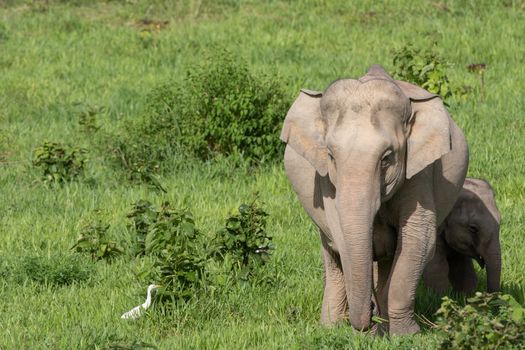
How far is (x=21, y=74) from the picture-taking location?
1659 cm

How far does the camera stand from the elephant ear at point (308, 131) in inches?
293

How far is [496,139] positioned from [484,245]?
3995 mm

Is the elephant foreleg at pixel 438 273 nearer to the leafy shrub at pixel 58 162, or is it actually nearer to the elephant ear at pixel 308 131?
the elephant ear at pixel 308 131

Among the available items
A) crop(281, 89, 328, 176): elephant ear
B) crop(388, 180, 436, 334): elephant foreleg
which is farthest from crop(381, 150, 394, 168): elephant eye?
crop(388, 180, 436, 334): elephant foreleg

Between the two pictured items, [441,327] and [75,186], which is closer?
[441,327]

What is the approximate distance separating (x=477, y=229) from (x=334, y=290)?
1.50 meters

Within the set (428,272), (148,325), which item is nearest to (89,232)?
(148,325)

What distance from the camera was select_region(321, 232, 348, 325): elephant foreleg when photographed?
26.4 feet

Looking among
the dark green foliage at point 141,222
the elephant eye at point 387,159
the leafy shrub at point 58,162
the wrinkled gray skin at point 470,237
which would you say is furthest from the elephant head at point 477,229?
the leafy shrub at point 58,162

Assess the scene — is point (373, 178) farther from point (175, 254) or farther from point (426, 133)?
point (175, 254)

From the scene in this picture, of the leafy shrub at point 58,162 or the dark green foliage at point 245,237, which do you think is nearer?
the dark green foliage at point 245,237

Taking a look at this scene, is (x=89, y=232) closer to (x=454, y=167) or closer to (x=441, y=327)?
(x=454, y=167)

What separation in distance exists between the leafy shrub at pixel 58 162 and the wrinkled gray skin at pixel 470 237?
4295 mm

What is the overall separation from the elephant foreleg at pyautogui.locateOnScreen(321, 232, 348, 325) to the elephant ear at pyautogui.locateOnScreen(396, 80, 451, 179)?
0.93 m
